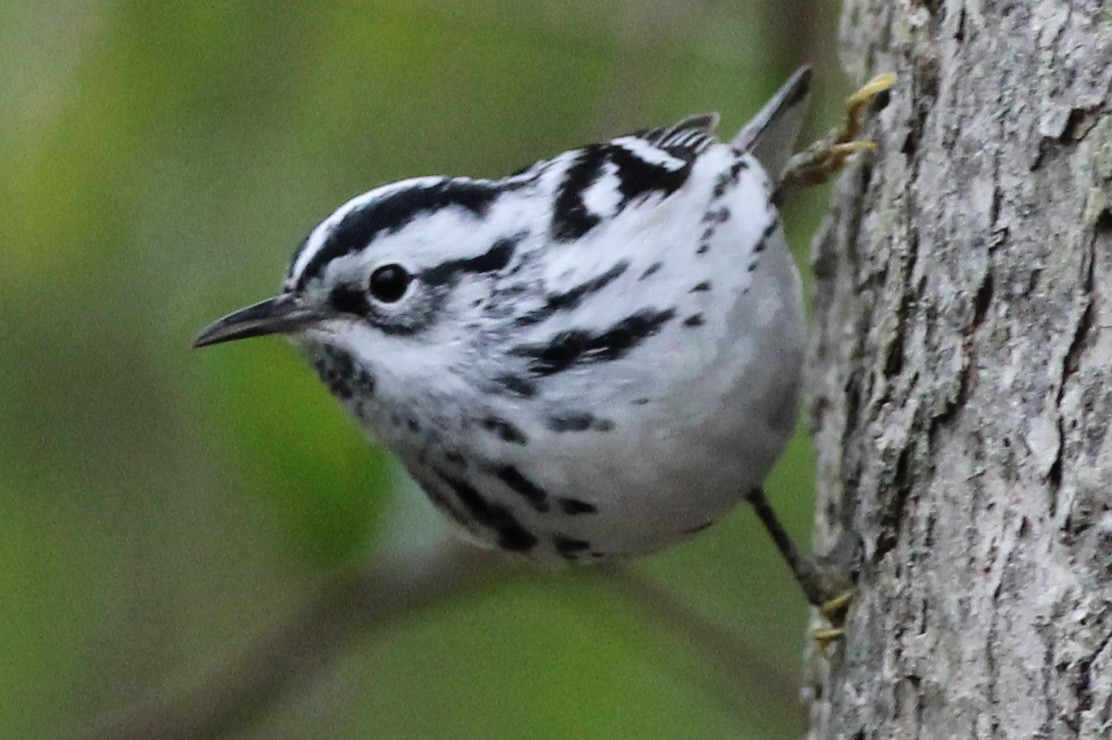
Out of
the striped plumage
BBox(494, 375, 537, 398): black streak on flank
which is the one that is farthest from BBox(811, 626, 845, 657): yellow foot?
BBox(494, 375, 537, 398): black streak on flank

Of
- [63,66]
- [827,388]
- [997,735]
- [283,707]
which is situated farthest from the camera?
[283,707]

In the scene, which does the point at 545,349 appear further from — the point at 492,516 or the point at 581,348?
the point at 492,516

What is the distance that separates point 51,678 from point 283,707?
2.35ft

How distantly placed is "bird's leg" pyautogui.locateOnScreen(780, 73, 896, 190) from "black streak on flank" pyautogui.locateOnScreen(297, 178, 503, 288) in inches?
26.4

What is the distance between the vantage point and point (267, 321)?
212 centimetres

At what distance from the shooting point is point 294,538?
281 centimetres

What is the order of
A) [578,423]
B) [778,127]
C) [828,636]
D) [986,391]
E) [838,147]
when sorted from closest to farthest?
[986,391] → [578,423] → [828,636] → [838,147] → [778,127]

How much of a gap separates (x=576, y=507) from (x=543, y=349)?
0.24 m

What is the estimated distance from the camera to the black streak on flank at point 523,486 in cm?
211

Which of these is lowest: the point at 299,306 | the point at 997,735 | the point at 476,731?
the point at 476,731

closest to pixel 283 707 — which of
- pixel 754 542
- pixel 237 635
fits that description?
pixel 237 635

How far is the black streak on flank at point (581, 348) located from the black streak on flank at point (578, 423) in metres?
0.07

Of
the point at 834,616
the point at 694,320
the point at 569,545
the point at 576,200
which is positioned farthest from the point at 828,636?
the point at 576,200

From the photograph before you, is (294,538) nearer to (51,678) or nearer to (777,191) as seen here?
(777,191)
